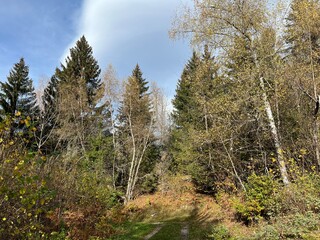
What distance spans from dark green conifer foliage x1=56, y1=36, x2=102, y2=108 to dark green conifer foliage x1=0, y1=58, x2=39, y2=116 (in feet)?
13.3

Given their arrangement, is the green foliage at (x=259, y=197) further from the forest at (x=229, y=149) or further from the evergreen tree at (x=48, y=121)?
the evergreen tree at (x=48, y=121)

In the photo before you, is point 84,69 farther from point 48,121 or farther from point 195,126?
point 195,126

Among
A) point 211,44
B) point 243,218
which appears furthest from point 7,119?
point 243,218

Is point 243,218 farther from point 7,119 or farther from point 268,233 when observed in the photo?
point 7,119

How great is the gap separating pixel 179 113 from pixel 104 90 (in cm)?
758

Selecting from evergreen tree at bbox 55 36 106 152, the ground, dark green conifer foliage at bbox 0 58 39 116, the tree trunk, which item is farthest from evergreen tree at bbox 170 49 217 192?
dark green conifer foliage at bbox 0 58 39 116

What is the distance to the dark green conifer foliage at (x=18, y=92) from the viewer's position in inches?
782

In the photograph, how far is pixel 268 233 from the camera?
19.8 feet

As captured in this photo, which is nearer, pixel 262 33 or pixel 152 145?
pixel 262 33

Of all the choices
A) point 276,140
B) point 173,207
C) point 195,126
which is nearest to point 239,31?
point 276,140

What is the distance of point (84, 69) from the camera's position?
26.3 m

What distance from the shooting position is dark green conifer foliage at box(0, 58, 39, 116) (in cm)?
1986

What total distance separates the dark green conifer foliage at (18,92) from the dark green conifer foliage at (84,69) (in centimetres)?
405

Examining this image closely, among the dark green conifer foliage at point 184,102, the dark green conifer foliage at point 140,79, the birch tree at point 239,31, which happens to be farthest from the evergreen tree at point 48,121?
the birch tree at point 239,31
